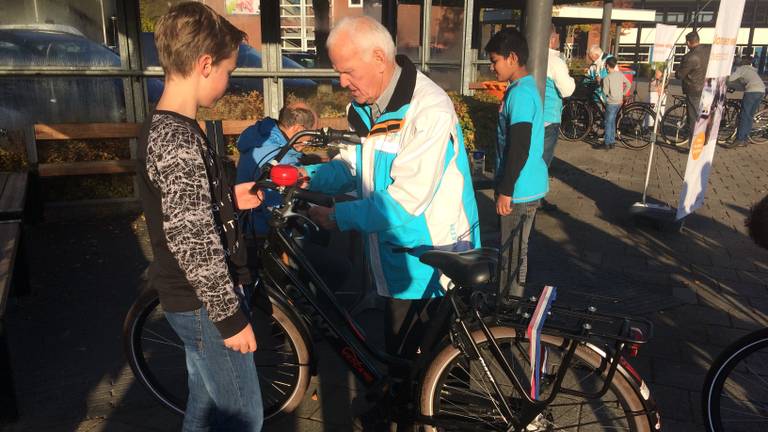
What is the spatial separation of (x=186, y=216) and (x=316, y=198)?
0.90 meters

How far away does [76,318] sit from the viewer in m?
4.42

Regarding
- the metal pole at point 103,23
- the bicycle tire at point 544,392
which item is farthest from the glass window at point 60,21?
the bicycle tire at point 544,392

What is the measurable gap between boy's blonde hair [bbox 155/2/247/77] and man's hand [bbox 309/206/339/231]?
0.89 metres

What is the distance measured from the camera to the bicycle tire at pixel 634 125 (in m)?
12.5

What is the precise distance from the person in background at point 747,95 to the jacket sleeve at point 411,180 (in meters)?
11.3

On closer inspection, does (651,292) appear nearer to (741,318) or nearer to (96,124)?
(741,318)

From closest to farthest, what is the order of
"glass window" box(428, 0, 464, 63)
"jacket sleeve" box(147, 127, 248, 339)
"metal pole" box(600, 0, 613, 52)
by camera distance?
"jacket sleeve" box(147, 127, 248, 339), "glass window" box(428, 0, 464, 63), "metal pole" box(600, 0, 613, 52)

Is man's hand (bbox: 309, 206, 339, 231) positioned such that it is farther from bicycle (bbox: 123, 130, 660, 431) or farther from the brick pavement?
the brick pavement

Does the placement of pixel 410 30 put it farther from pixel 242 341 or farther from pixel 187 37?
pixel 242 341

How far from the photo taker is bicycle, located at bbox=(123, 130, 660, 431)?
7.57 ft

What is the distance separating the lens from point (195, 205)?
5.98 ft

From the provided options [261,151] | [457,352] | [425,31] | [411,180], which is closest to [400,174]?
[411,180]

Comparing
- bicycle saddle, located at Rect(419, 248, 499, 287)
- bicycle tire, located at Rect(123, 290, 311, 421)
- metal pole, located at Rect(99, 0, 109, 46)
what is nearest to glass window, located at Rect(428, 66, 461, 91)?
metal pole, located at Rect(99, 0, 109, 46)

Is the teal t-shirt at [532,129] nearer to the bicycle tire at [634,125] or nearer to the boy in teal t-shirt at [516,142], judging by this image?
the boy in teal t-shirt at [516,142]
